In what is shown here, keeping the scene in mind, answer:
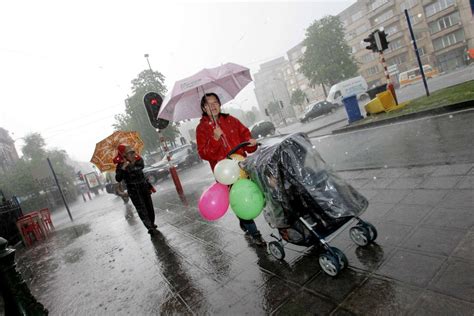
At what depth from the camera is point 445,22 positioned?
4600 centimetres

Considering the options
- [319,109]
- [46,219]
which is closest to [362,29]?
[319,109]

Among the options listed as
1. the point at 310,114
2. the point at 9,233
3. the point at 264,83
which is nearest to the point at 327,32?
the point at 310,114

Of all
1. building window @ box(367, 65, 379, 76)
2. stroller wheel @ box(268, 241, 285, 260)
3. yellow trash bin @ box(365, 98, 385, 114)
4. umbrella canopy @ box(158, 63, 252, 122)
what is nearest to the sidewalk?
stroller wheel @ box(268, 241, 285, 260)

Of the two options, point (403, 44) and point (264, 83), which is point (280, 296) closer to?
point (403, 44)

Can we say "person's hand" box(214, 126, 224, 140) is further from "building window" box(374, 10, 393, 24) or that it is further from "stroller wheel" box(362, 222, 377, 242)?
"building window" box(374, 10, 393, 24)

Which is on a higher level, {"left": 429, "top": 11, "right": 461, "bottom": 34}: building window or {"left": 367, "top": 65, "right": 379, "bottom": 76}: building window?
{"left": 429, "top": 11, "right": 461, "bottom": 34}: building window

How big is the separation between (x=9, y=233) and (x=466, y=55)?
186 feet

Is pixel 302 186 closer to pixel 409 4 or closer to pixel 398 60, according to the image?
pixel 409 4

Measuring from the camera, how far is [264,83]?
10412 cm

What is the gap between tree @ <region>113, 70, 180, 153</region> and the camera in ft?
104

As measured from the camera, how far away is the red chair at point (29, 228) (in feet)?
31.2

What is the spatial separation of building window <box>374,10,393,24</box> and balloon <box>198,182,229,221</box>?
202ft

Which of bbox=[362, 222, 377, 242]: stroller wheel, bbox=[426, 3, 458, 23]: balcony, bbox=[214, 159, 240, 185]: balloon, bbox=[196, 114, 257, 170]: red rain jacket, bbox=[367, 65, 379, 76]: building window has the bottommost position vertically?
bbox=[362, 222, 377, 242]: stroller wheel

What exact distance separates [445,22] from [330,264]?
57.9 meters
